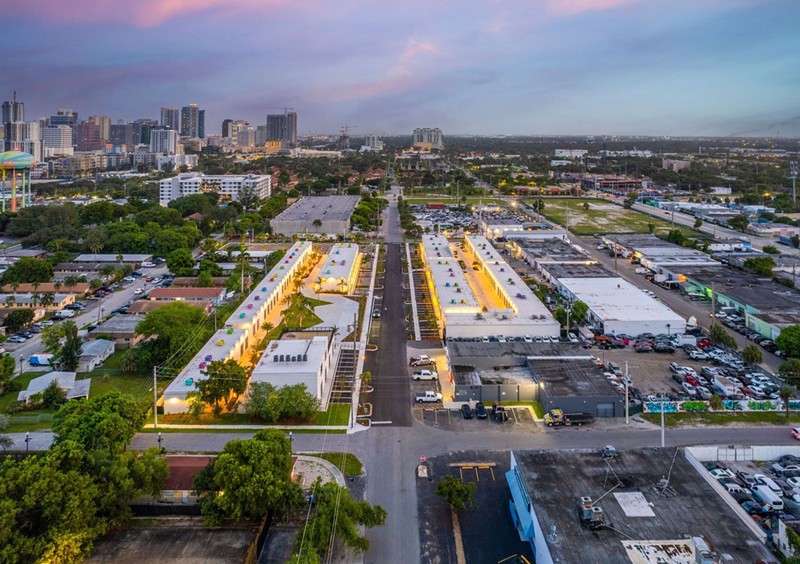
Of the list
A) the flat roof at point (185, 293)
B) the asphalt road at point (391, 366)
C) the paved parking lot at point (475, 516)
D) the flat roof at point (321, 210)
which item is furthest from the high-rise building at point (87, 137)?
the paved parking lot at point (475, 516)

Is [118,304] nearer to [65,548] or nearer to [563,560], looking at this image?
[65,548]

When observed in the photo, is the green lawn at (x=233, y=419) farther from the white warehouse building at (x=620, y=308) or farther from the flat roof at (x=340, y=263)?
the flat roof at (x=340, y=263)

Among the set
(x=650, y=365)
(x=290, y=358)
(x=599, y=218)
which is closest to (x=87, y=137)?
(x=599, y=218)

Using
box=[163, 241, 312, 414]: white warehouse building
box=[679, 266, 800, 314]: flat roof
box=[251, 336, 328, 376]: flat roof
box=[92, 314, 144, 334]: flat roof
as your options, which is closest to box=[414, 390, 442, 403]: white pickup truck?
box=[251, 336, 328, 376]: flat roof

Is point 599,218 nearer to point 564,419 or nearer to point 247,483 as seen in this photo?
point 564,419

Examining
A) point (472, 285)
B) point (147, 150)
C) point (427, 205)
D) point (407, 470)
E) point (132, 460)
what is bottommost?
point (407, 470)

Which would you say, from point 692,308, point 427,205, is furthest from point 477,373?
point 427,205

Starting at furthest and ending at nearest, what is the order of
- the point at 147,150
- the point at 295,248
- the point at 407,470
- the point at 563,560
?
1. the point at 147,150
2. the point at 295,248
3. the point at 407,470
4. the point at 563,560
